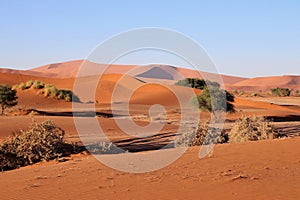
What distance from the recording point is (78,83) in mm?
73812

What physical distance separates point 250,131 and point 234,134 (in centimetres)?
81

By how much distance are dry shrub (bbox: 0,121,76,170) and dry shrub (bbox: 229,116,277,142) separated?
25.7ft

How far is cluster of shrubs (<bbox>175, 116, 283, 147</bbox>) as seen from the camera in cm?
1915

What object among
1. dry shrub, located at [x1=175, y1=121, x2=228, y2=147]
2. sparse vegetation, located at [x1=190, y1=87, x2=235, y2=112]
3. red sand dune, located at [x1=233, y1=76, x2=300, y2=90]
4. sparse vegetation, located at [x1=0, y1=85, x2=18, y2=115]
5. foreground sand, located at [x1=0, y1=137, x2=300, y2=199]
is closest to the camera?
foreground sand, located at [x1=0, y1=137, x2=300, y2=199]

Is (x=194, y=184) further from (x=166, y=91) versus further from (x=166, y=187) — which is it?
(x=166, y=91)

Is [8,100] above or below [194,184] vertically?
above

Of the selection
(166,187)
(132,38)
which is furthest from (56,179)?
(132,38)

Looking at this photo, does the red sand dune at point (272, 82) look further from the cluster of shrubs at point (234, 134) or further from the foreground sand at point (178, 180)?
the foreground sand at point (178, 180)

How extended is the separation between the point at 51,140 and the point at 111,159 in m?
3.27

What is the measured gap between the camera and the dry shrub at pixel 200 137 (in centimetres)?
1902

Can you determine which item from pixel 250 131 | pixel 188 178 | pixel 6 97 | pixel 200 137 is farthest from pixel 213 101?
pixel 188 178

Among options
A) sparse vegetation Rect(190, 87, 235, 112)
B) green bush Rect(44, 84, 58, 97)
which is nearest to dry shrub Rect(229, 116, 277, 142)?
sparse vegetation Rect(190, 87, 235, 112)

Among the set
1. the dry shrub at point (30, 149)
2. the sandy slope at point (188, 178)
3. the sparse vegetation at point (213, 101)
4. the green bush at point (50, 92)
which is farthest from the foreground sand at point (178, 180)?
the green bush at point (50, 92)

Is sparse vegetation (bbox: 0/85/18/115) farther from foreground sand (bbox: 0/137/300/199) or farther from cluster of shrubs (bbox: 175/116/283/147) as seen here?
foreground sand (bbox: 0/137/300/199)
